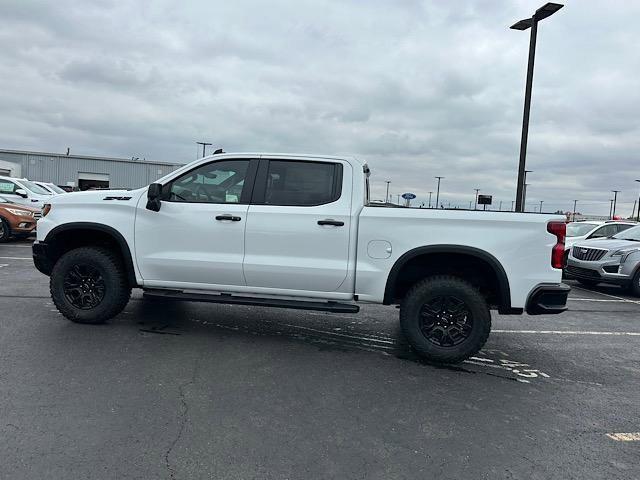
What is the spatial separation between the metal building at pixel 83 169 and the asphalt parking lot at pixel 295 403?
47.5 meters

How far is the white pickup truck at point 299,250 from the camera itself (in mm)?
4457

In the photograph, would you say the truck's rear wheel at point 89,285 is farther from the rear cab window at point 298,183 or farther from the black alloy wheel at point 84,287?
the rear cab window at point 298,183

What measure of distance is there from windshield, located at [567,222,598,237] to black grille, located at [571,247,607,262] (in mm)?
2182

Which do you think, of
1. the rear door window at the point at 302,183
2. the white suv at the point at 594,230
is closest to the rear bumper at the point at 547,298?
the rear door window at the point at 302,183

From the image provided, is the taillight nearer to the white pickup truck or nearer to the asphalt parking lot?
the white pickup truck

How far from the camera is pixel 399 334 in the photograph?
5680 mm

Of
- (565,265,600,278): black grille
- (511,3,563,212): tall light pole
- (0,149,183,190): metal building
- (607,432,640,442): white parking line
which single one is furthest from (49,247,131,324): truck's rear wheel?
(0,149,183,190): metal building

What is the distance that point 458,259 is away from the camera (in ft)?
15.5

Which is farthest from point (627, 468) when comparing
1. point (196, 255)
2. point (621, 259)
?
point (621, 259)

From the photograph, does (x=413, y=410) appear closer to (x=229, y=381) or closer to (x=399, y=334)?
(x=229, y=381)

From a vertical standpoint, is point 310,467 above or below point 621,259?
below

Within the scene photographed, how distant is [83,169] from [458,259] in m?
53.1

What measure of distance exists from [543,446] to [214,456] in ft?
6.99

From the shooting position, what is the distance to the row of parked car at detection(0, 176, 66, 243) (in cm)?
1276
